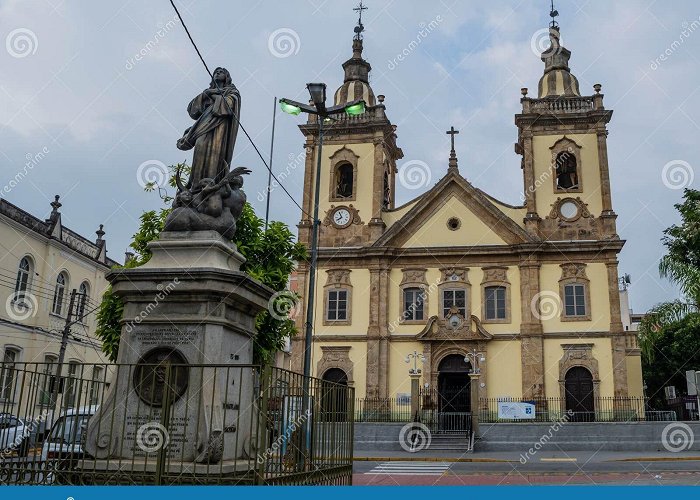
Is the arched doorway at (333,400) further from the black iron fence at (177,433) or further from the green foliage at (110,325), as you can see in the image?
the green foliage at (110,325)

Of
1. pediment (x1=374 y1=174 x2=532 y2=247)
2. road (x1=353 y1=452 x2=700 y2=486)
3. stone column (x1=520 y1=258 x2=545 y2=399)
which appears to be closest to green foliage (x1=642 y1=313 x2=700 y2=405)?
stone column (x1=520 y1=258 x2=545 y2=399)

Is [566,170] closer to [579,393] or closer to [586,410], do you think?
[579,393]

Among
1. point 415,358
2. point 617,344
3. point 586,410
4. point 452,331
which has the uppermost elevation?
point 452,331

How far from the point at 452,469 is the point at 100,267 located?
23.6 m

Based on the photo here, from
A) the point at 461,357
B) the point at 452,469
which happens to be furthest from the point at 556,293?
the point at 452,469

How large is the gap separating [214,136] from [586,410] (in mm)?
27193

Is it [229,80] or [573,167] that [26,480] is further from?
[573,167]

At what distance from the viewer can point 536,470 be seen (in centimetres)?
1605

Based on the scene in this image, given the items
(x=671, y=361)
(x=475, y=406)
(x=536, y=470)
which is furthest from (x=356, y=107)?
(x=671, y=361)

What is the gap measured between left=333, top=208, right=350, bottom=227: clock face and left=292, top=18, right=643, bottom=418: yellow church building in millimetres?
61

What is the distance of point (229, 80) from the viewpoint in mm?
8211

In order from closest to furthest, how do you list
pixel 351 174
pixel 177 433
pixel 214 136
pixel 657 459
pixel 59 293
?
pixel 177 433 < pixel 214 136 < pixel 657 459 < pixel 59 293 < pixel 351 174

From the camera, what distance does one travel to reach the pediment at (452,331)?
32031mm

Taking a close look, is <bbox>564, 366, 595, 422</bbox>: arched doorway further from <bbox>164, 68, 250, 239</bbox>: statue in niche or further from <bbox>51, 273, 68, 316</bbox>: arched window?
<bbox>164, 68, 250, 239</bbox>: statue in niche
